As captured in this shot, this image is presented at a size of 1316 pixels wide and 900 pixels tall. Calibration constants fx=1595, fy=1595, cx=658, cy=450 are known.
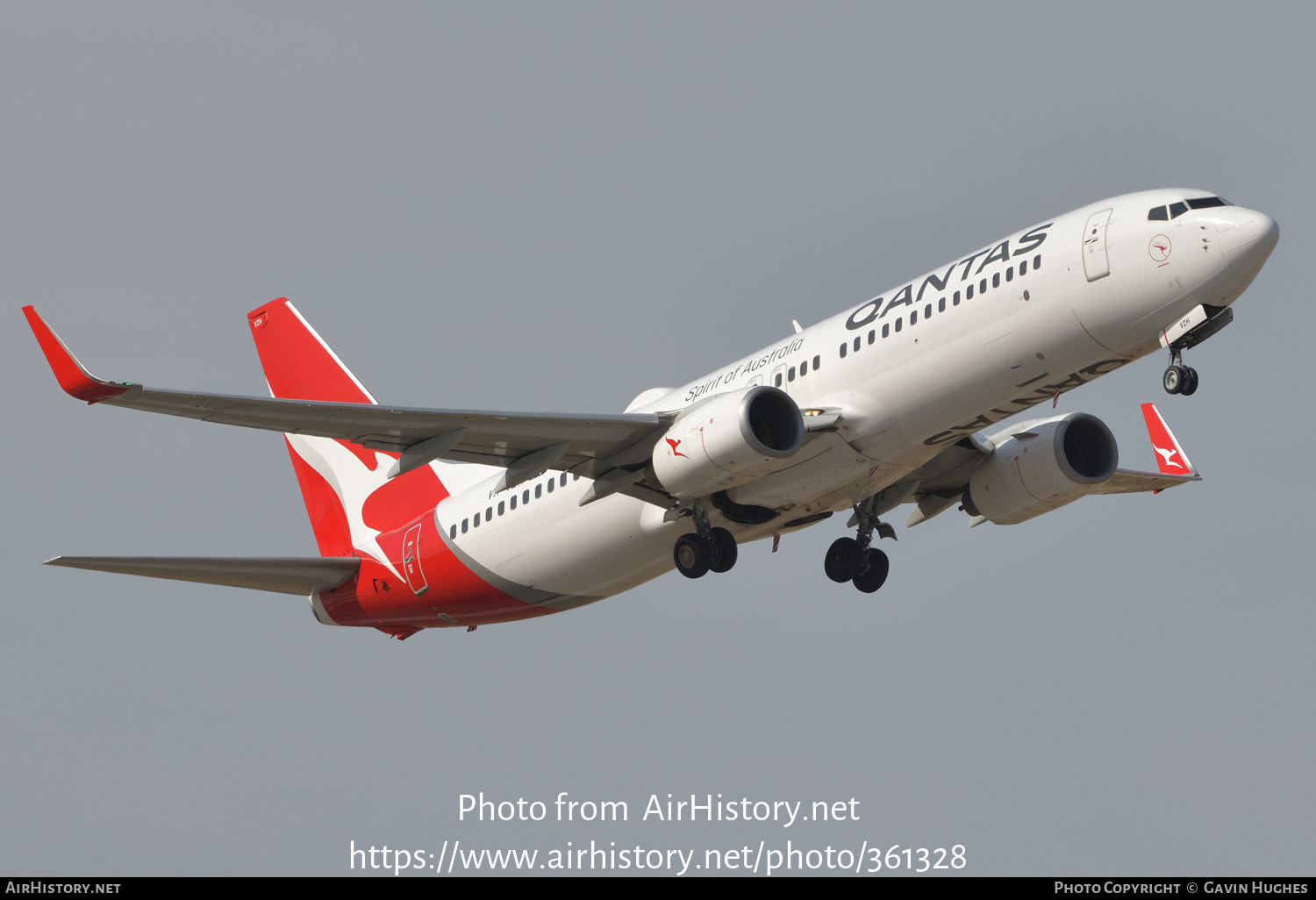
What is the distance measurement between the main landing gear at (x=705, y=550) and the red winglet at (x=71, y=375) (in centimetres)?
1174

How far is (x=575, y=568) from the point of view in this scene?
34625 mm

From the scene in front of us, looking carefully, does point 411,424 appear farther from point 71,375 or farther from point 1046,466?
point 1046,466

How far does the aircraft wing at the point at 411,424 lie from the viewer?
2630 cm

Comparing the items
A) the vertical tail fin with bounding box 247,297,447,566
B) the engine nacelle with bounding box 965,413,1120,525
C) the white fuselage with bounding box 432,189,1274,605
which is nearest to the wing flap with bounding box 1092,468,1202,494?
the engine nacelle with bounding box 965,413,1120,525

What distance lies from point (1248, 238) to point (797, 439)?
8652 mm

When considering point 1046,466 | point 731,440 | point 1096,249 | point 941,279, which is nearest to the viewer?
point 1096,249

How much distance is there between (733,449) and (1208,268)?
8.95 m

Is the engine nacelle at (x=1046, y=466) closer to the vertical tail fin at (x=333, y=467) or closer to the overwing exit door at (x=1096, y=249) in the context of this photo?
the overwing exit door at (x=1096, y=249)

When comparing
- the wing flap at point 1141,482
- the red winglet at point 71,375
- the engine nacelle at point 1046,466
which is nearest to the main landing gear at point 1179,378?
the engine nacelle at point 1046,466

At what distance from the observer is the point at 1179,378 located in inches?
1102

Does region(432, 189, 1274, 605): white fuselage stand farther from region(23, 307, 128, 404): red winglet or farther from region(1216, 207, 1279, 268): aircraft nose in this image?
region(23, 307, 128, 404): red winglet

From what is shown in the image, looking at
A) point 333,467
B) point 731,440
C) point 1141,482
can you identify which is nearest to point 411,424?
point 731,440

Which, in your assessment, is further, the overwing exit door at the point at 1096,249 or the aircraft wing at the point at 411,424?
the overwing exit door at the point at 1096,249

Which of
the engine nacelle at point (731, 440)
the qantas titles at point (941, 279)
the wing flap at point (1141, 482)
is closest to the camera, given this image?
the qantas titles at point (941, 279)
